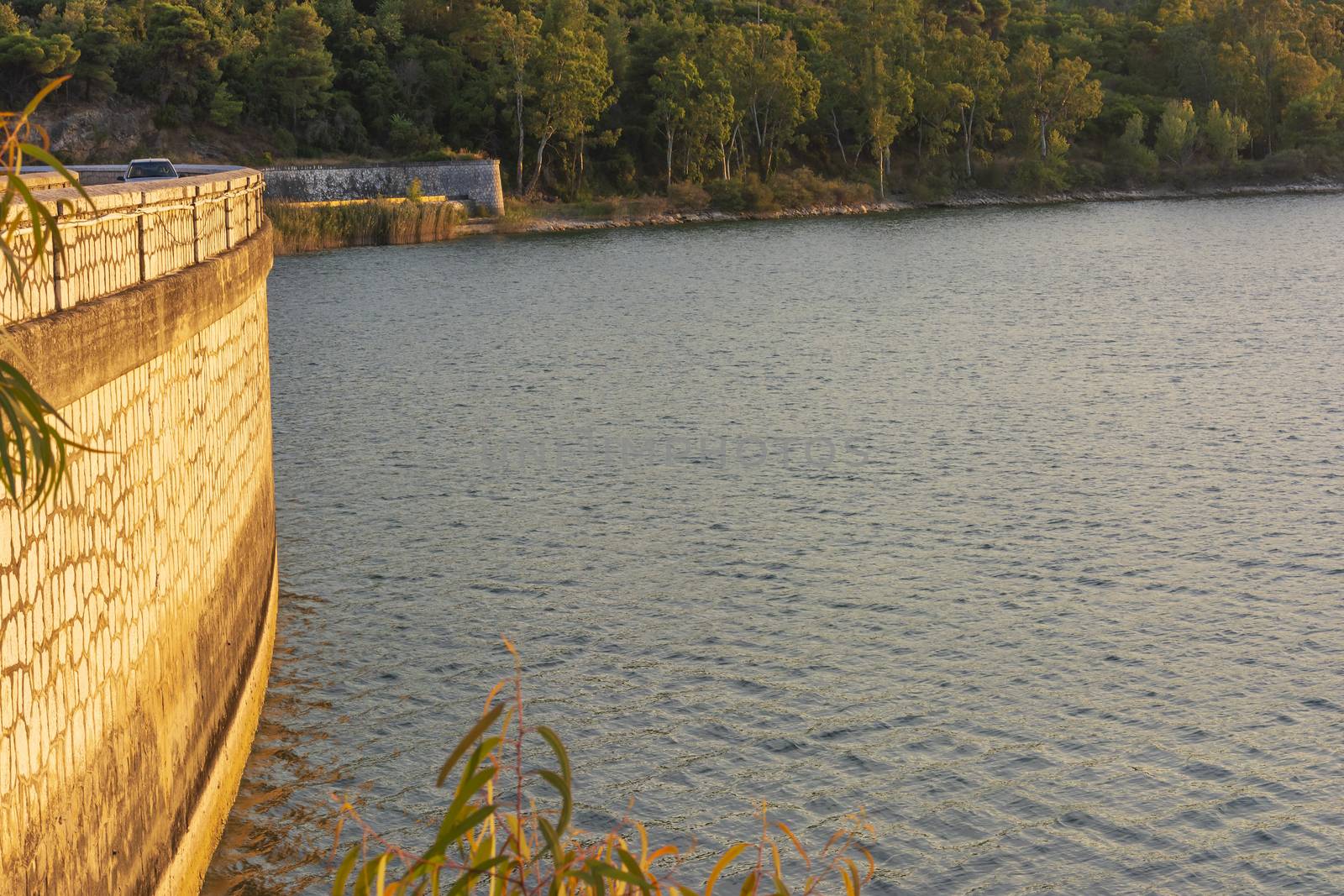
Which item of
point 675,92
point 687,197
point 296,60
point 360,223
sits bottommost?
point 360,223

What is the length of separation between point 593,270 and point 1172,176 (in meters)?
68.5

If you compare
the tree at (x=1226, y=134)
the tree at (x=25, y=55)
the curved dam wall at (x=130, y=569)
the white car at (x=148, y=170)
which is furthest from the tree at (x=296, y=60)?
the curved dam wall at (x=130, y=569)

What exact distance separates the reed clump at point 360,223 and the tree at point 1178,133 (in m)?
62.1

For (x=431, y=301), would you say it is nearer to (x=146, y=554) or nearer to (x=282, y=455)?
(x=282, y=455)

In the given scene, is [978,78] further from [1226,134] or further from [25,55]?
[25,55]

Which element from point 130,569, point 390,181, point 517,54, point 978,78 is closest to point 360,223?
point 390,181

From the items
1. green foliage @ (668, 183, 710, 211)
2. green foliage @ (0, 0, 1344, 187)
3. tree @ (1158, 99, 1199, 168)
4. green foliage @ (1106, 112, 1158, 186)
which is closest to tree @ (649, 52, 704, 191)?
green foliage @ (0, 0, 1344, 187)

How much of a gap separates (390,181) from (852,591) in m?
69.0

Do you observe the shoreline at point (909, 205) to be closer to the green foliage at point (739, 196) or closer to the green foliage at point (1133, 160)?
the green foliage at point (739, 196)

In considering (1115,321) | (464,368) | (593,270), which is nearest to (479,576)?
(464,368)

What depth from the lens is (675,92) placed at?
10025 centimetres

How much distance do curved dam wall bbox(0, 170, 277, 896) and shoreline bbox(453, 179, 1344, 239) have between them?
71.2m

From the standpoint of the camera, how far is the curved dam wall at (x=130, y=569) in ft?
23.4

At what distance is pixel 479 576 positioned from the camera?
19.4 meters
